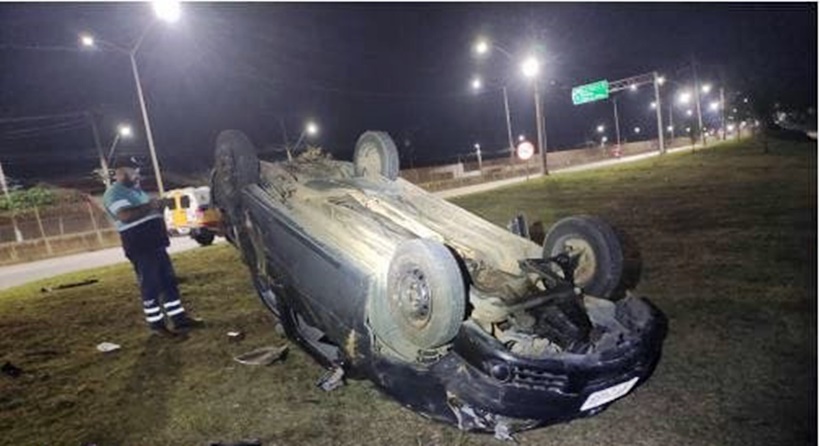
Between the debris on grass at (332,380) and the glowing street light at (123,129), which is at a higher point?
the glowing street light at (123,129)

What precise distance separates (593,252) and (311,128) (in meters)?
53.6

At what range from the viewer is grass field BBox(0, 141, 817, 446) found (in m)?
3.43

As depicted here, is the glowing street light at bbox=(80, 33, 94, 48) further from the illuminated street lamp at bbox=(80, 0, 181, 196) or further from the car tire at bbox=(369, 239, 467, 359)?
the car tire at bbox=(369, 239, 467, 359)

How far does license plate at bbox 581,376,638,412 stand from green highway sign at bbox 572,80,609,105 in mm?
29095

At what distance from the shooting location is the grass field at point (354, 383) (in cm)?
343

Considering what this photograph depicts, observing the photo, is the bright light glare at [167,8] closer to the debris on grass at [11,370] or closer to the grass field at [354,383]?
the grass field at [354,383]

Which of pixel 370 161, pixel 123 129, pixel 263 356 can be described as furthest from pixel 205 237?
pixel 123 129

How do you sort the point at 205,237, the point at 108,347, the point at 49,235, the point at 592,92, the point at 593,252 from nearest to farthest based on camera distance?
the point at 593,252 → the point at 108,347 → the point at 205,237 → the point at 49,235 → the point at 592,92

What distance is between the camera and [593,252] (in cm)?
380

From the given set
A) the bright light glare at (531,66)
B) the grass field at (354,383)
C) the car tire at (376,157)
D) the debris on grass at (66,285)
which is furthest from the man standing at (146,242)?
the bright light glare at (531,66)

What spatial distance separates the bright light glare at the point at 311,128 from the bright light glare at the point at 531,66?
3580 cm

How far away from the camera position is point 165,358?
199 inches

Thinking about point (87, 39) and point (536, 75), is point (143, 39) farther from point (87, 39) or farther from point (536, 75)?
point (536, 75)

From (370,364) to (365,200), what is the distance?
1.54 metres
